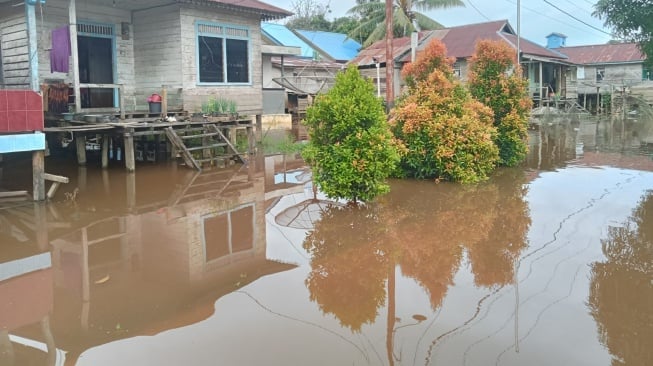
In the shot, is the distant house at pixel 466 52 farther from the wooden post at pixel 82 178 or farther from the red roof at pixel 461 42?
the wooden post at pixel 82 178

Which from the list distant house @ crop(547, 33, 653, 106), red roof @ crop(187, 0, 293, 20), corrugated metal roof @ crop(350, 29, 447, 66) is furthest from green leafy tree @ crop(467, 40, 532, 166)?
distant house @ crop(547, 33, 653, 106)

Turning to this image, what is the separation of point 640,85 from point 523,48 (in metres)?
13.4

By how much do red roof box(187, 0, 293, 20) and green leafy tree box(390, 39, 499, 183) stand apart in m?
5.81

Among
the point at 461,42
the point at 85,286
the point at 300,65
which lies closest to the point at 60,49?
the point at 85,286

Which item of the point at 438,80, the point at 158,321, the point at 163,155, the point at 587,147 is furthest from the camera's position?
the point at 587,147

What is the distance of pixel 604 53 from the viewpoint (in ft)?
147

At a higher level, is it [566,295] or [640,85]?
[640,85]

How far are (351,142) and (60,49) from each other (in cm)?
764

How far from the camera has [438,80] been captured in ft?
41.8

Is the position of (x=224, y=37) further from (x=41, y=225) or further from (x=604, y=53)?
(x=604, y=53)

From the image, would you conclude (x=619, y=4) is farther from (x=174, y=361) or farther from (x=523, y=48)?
(x=523, y=48)

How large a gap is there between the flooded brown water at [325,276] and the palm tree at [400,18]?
88.5ft

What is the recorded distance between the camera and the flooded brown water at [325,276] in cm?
480

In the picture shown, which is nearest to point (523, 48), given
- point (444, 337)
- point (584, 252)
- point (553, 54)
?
point (553, 54)
